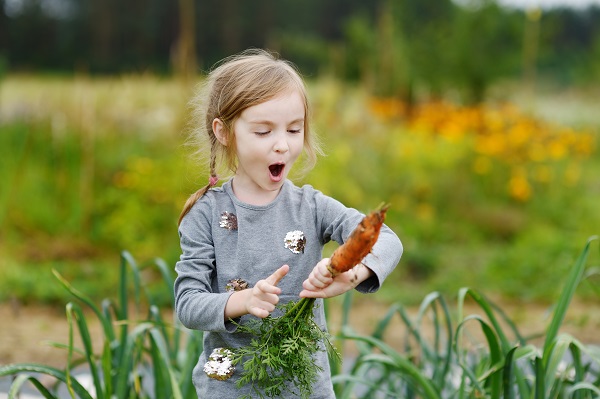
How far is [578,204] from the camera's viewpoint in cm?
816

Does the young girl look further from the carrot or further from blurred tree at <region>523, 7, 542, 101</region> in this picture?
Answer: blurred tree at <region>523, 7, 542, 101</region>

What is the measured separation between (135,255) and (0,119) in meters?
3.84

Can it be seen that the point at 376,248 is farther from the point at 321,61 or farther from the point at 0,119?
the point at 321,61

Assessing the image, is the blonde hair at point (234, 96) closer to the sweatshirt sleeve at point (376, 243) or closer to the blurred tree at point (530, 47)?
the sweatshirt sleeve at point (376, 243)

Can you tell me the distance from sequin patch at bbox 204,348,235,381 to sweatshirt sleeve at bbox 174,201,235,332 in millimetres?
95

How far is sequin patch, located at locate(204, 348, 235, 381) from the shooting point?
1.81 metres

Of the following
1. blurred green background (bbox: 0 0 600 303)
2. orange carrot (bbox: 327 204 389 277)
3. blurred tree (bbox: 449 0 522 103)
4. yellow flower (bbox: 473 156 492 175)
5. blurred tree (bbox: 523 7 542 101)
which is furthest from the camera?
blurred tree (bbox: 449 0 522 103)

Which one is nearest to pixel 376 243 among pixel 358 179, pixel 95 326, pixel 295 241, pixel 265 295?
pixel 295 241

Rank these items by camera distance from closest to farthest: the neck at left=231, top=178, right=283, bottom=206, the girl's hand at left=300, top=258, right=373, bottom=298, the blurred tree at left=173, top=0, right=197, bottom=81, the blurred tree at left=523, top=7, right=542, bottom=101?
the girl's hand at left=300, top=258, right=373, bottom=298 < the neck at left=231, top=178, right=283, bottom=206 < the blurred tree at left=173, top=0, right=197, bottom=81 < the blurred tree at left=523, top=7, right=542, bottom=101

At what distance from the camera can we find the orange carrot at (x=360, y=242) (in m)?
1.50

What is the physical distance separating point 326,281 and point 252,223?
0.30 metres

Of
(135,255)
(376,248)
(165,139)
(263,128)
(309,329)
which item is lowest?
(135,255)

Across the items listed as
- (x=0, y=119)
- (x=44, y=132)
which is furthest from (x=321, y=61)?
(x=44, y=132)

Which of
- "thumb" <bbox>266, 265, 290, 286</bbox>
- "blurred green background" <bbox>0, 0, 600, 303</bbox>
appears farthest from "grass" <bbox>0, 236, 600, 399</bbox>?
"blurred green background" <bbox>0, 0, 600, 303</bbox>
